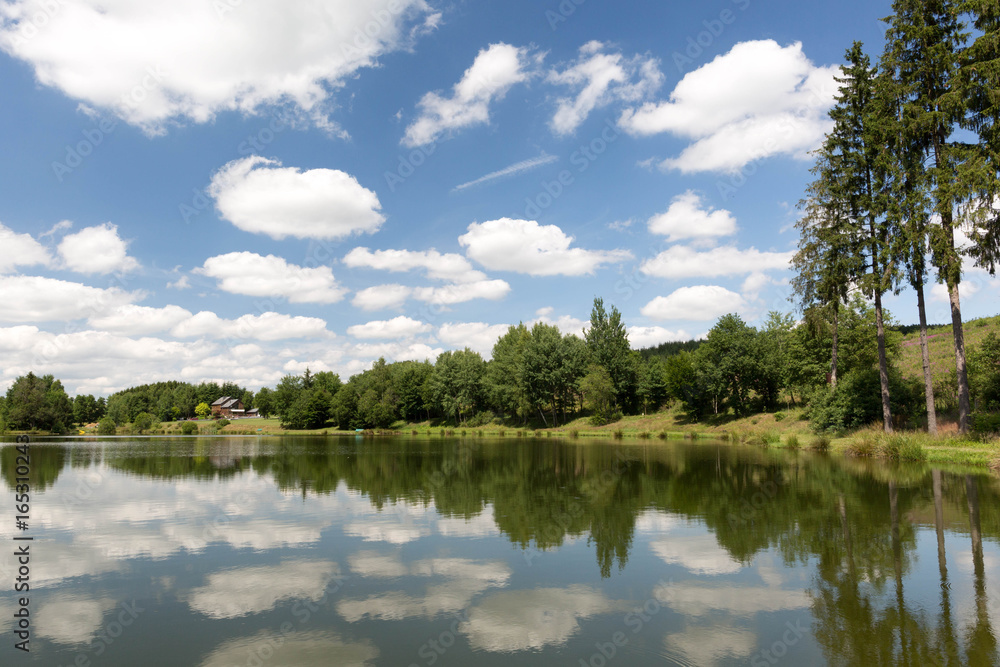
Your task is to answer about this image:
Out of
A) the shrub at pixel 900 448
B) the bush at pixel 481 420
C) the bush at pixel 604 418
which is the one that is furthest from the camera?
the bush at pixel 481 420

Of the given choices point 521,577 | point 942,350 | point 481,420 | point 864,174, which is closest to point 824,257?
point 864,174

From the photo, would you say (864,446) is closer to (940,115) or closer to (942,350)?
(940,115)

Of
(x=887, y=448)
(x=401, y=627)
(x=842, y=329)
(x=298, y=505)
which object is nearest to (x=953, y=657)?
(x=401, y=627)

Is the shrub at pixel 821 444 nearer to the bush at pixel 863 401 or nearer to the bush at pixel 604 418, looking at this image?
the bush at pixel 863 401

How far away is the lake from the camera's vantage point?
6.25 meters

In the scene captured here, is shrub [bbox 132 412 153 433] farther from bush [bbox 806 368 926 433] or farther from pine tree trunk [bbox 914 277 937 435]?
pine tree trunk [bbox 914 277 937 435]

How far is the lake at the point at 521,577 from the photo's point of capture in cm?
625

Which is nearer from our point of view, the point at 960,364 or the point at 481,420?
the point at 960,364

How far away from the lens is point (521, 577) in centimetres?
886

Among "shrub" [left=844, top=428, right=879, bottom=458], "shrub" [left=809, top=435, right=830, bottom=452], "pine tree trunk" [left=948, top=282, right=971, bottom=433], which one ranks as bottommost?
"shrub" [left=809, top=435, right=830, bottom=452]

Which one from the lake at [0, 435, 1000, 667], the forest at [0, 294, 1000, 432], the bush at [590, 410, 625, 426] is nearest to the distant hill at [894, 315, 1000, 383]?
the forest at [0, 294, 1000, 432]

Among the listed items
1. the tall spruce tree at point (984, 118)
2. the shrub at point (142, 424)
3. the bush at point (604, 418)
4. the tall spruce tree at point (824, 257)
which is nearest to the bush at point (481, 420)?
the bush at point (604, 418)

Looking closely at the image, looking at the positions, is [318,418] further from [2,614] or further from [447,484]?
[2,614]

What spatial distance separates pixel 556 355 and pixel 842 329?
35308mm
